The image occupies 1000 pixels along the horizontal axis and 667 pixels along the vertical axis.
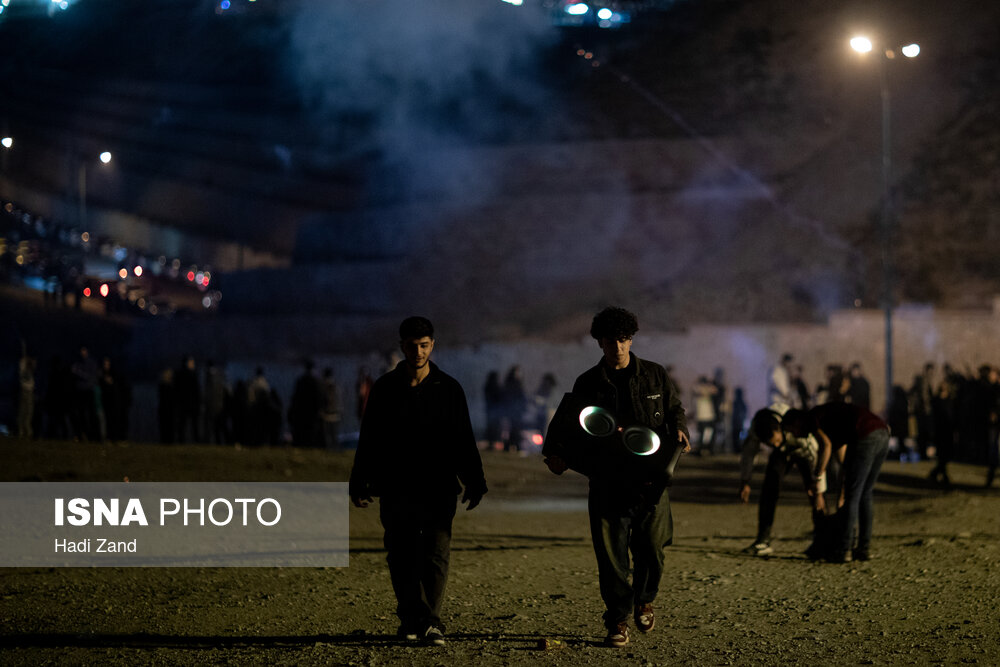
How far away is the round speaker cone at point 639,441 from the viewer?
5625mm

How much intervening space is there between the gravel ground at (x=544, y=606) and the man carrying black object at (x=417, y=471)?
11.0 inches

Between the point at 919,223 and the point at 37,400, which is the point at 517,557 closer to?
the point at 37,400

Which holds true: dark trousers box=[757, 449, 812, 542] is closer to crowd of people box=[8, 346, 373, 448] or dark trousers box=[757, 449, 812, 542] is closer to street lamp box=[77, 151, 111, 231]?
crowd of people box=[8, 346, 373, 448]

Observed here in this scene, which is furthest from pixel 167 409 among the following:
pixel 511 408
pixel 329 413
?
pixel 511 408

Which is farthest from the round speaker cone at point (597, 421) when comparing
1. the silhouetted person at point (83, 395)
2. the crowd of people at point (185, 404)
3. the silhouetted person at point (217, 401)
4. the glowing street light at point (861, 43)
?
the glowing street light at point (861, 43)

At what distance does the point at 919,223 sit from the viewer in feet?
99.2

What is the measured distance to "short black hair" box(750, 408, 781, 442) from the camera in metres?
8.72

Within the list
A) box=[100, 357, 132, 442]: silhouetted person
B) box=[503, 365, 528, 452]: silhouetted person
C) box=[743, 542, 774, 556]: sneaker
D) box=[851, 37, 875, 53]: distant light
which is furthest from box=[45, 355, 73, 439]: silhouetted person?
box=[851, 37, 875, 53]: distant light

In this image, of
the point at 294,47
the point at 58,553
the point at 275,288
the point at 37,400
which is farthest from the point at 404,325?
the point at 294,47

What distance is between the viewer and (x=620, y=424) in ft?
18.6

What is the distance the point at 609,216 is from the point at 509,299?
377 centimetres

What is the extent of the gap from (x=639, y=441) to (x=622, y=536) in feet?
1.58

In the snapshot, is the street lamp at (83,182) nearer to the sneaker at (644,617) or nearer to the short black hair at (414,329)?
the short black hair at (414,329)

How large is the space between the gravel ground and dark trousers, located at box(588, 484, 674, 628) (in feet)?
0.82
